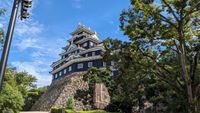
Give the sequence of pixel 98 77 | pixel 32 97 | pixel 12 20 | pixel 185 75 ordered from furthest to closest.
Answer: pixel 32 97
pixel 98 77
pixel 185 75
pixel 12 20

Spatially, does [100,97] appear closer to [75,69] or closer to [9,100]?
[75,69]

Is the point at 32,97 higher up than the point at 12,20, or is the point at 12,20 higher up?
the point at 32,97

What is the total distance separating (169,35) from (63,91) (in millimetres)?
44308

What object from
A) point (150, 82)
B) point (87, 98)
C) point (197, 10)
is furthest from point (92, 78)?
point (197, 10)

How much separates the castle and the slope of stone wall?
2433mm

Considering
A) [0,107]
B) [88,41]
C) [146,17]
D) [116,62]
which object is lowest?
[0,107]

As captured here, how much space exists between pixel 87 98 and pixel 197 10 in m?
36.8

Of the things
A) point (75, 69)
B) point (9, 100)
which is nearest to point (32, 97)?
point (75, 69)

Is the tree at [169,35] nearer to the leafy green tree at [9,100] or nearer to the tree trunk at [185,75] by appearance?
the tree trunk at [185,75]

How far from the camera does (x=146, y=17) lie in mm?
22531

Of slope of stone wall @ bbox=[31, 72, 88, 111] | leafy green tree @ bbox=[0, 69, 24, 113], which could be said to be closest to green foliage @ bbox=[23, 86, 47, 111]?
slope of stone wall @ bbox=[31, 72, 88, 111]

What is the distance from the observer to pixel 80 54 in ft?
230

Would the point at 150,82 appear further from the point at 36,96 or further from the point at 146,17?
the point at 36,96

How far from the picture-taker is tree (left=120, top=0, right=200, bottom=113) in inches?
844
